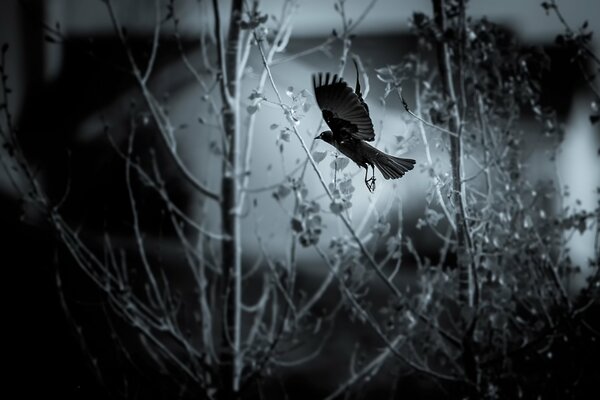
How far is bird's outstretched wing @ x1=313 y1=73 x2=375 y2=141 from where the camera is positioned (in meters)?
1.71

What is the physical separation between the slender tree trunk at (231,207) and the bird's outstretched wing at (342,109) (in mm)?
1988

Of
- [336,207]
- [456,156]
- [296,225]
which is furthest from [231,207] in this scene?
[456,156]

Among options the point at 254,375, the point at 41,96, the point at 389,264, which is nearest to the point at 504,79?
the point at 254,375

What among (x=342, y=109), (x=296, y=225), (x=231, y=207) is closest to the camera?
(x=342, y=109)

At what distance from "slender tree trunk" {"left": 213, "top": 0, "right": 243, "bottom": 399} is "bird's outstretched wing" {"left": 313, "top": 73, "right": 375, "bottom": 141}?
1.99 metres

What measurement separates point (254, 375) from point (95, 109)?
510 cm

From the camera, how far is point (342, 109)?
179 cm

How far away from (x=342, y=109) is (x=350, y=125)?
74mm

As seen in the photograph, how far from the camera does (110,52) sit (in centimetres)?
714

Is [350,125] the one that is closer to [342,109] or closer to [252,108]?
[342,109]

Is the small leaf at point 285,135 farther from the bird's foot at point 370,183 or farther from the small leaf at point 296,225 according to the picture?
the small leaf at point 296,225

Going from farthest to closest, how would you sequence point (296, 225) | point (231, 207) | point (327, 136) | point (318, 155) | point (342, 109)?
point (231, 207) → point (296, 225) → point (318, 155) → point (327, 136) → point (342, 109)

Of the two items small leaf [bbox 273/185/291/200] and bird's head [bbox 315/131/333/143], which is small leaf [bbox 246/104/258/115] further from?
small leaf [bbox 273/185/291/200]

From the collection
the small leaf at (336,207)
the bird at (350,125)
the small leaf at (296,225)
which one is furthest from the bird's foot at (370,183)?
the small leaf at (296,225)
